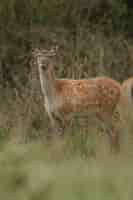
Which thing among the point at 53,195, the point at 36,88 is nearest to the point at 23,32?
the point at 36,88

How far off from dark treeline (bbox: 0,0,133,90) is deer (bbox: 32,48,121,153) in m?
2.28

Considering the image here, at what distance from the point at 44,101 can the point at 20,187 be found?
644 centimetres

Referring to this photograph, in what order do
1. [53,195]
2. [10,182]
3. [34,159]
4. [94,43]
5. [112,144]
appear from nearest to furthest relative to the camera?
1. [53,195]
2. [10,182]
3. [34,159]
4. [112,144]
5. [94,43]

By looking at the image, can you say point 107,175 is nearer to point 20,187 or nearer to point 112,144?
point 20,187

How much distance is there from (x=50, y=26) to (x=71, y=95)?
4.06m

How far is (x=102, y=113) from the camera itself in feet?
38.5

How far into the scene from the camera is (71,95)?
37.8 feet

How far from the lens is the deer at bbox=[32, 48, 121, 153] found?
11.1 metres

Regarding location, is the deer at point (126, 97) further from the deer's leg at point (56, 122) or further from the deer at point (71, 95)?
the deer's leg at point (56, 122)

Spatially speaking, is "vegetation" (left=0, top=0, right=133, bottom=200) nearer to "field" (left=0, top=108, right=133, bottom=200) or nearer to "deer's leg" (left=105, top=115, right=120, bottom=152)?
"field" (left=0, top=108, right=133, bottom=200)

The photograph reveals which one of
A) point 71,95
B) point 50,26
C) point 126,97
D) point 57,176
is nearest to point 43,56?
point 71,95

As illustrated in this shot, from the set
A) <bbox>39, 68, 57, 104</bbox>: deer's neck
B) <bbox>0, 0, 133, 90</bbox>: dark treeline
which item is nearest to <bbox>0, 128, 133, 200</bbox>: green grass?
<bbox>39, 68, 57, 104</bbox>: deer's neck

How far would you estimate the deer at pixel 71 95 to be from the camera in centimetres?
1115

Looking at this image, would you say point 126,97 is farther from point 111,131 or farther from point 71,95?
point 71,95
